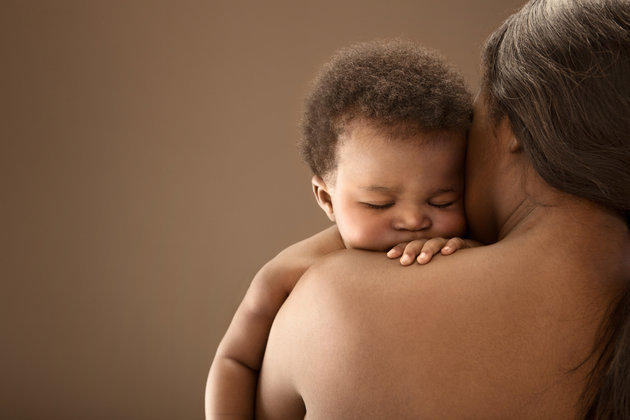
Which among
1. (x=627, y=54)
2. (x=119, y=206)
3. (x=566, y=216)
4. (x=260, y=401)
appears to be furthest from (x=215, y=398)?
(x=119, y=206)

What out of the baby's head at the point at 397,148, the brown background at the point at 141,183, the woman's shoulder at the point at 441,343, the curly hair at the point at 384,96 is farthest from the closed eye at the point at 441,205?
the brown background at the point at 141,183

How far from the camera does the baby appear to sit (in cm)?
111

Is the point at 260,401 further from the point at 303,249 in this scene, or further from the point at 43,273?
the point at 43,273

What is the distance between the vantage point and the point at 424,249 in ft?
3.13

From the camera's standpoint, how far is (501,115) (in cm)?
103

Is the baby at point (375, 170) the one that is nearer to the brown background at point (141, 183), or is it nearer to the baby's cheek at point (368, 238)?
the baby's cheek at point (368, 238)

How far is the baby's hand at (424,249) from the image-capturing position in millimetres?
932

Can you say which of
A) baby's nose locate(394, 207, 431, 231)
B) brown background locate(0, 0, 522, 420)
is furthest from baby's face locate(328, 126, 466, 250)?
brown background locate(0, 0, 522, 420)

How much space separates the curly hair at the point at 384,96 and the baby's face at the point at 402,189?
3cm

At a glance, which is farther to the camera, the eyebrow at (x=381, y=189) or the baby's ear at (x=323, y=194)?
the baby's ear at (x=323, y=194)

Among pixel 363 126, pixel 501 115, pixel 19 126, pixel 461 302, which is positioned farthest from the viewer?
pixel 19 126

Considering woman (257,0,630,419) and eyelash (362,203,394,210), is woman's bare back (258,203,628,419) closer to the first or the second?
woman (257,0,630,419)

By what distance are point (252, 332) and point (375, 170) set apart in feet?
1.12

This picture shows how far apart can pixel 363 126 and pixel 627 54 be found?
1.35 ft
